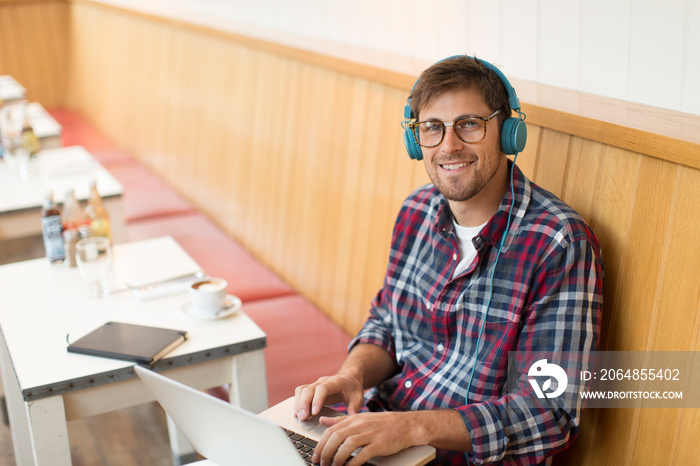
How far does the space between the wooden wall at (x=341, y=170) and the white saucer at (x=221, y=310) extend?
603 millimetres

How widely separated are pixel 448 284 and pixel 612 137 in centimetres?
45

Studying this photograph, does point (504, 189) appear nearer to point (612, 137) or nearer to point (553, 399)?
point (612, 137)

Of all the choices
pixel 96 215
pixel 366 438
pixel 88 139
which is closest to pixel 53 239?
pixel 96 215

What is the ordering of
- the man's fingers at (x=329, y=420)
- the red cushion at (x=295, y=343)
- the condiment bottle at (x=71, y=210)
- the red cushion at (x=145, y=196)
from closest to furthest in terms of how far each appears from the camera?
the man's fingers at (x=329, y=420), the red cushion at (x=295, y=343), the condiment bottle at (x=71, y=210), the red cushion at (x=145, y=196)

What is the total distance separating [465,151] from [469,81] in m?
0.15

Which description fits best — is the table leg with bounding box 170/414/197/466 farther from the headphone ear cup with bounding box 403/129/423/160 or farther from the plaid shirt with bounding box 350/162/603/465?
the headphone ear cup with bounding box 403/129/423/160

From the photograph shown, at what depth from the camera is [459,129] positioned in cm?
157

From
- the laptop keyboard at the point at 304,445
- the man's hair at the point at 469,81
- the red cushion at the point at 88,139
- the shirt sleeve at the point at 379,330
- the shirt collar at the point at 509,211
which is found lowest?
the red cushion at the point at 88,139

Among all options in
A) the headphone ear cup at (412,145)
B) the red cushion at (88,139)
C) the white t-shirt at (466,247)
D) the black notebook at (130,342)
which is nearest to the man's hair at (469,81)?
the headphone ear cup at (412,145)

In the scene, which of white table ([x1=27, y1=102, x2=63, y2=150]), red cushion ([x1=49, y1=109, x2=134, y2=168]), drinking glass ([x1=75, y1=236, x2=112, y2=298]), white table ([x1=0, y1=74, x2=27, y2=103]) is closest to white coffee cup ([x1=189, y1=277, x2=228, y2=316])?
drinking glass ([x1=75, y1=236, x2=112, y2=298])

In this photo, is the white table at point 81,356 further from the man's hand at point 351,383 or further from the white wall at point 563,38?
the white wall at point 563,38

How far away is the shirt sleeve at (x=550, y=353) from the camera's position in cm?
143

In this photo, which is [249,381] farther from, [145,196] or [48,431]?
[145,196]

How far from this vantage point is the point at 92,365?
5.47 feet
